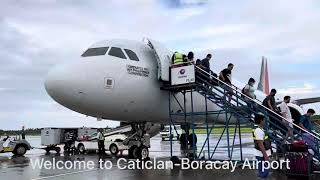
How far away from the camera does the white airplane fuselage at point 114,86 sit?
12453 mm

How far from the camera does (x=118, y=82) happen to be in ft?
43.3

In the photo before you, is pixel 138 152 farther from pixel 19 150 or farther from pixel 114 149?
pixel 19 150

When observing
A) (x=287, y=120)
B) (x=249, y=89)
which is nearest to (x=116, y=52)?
(x=249, y=89)

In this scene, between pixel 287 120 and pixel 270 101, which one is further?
pixel 270 101

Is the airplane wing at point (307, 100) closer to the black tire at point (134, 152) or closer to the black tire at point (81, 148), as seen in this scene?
the black tire at point (81, 148)

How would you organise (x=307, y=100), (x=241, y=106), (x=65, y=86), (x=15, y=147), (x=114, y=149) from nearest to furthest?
(x=65, y=86), (x=241, y=106), (x=114, y=149), (x=15, y=147), (x=307, y=100)

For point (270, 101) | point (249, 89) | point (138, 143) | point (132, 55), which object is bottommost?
point (138, 143)

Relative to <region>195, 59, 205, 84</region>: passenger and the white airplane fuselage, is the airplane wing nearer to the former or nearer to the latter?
<region>195, 59, 205, 84</region>: passenger

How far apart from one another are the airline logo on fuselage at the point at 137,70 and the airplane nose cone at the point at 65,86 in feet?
6.29

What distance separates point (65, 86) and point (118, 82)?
1781 millimetres

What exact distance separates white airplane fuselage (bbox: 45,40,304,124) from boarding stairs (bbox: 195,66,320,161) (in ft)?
5.13

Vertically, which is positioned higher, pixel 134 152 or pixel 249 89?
pixel 249 89

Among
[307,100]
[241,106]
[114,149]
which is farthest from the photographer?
[307,100]

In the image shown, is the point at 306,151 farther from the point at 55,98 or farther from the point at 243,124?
the point at 55,98
